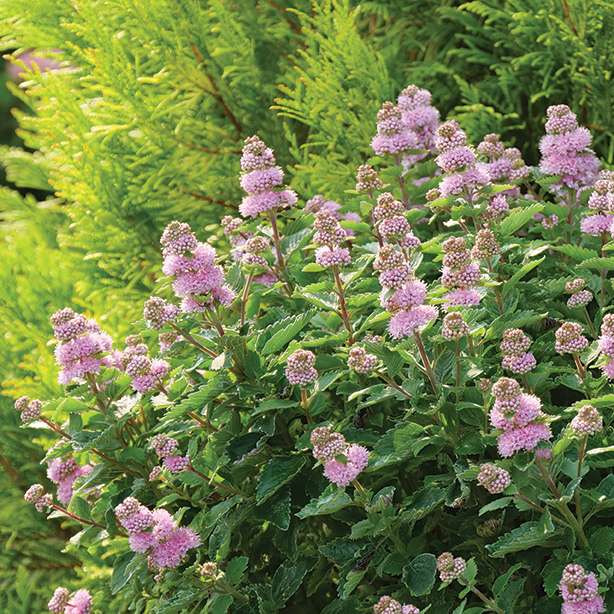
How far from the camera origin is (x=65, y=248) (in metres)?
3.82

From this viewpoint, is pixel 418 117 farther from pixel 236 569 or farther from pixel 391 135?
pixel 236 569

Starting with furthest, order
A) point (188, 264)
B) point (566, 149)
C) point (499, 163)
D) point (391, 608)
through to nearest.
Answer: point (499, 163)
point (566, 149)
point (188, 264)
point (391, 608)

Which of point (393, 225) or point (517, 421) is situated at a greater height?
point (393, 225)

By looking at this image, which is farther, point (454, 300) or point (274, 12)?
point (274, 12)

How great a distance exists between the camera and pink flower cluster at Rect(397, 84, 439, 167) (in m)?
2.52

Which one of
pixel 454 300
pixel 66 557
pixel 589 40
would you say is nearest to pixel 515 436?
pixel 454 300

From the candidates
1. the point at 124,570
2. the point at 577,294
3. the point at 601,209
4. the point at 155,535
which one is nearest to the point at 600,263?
the point at 577,294

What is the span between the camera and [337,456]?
1.63 metres

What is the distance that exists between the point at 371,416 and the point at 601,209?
67cm

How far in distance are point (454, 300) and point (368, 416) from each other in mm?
418

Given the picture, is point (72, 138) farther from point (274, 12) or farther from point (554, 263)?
point (554, 263)

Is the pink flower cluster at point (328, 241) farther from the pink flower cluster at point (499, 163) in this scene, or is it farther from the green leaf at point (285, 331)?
the pink flower cluster at point (499, 163)

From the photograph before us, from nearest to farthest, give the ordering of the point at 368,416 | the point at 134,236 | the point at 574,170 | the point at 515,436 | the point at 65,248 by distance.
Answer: the point at 515,436
the point at 368,416
the point at 574,170
the point at 134,236
the point at 65,248

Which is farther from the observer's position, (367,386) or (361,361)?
(367,386)
